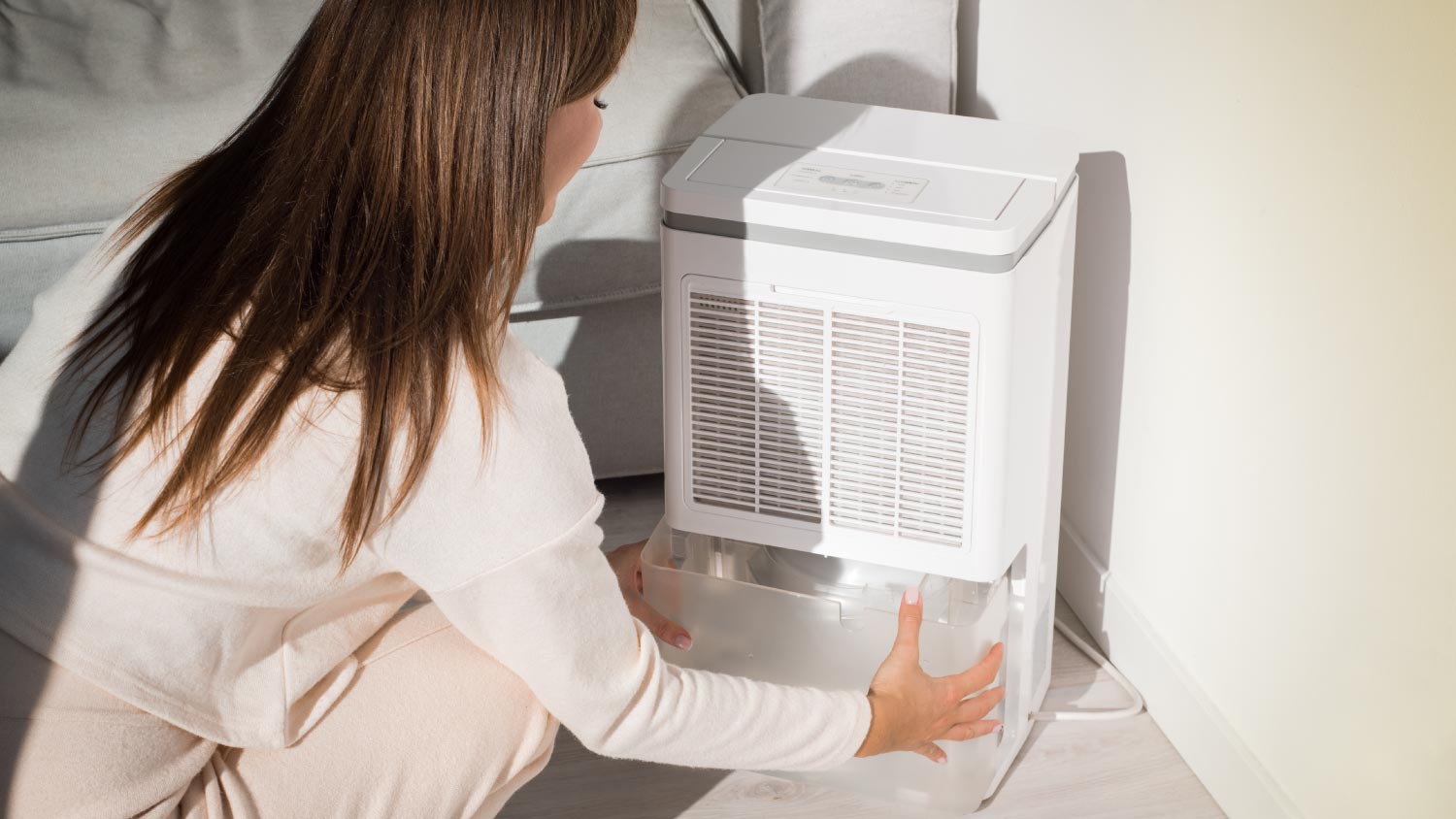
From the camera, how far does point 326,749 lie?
1.00 meters

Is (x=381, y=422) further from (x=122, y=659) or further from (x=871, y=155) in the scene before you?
(x=871, y=155)

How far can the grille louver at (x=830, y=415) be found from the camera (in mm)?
1117

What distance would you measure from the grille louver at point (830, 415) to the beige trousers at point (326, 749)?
0.94 ft

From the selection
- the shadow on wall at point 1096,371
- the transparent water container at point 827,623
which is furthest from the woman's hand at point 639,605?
the shadow on wall at point 1096,371

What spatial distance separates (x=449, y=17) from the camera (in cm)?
84

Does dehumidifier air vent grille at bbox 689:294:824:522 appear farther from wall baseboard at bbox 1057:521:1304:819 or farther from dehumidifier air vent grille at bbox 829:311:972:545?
wall baseboard at bbox 1057:521:1304:819

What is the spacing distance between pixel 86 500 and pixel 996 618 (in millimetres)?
762

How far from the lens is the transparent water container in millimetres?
1226

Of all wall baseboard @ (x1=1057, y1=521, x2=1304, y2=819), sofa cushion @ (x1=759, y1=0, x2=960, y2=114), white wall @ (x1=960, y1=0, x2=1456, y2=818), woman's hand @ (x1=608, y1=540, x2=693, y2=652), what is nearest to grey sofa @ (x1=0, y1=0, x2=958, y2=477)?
sofa cushion @ (x1=759, y1=0, x2=960, y2=114)

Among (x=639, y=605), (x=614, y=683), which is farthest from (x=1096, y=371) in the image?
(x=614, y=683)

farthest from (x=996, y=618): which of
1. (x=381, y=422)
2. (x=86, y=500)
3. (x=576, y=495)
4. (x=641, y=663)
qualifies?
(x=86, y=500)

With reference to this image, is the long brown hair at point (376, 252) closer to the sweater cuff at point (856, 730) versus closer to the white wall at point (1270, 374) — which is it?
the sweater cuff at point (856, 730)

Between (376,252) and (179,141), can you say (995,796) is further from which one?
(179,141)

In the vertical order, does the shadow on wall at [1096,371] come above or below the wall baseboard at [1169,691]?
above
